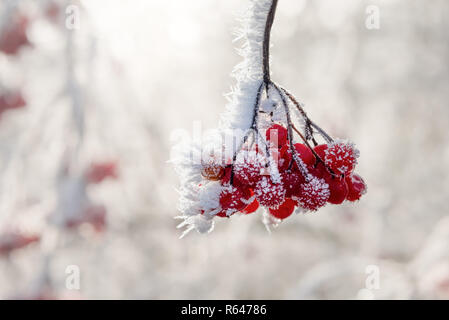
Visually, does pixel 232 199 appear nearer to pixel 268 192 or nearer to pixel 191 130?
pixel 268 192

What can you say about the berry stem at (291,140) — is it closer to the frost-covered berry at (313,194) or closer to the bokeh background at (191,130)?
the frost-covered berry at (313,194)

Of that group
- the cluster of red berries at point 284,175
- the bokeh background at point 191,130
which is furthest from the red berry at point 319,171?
the bokeh background at point 191,130

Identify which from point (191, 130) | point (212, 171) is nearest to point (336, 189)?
point (212, 171)

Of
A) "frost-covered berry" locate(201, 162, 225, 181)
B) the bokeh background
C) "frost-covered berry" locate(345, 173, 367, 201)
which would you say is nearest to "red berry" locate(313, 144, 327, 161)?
"frost-covered berry" locate(345, 173, 367, 201)

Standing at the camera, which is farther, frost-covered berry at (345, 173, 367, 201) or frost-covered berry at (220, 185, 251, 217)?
frost-covered berry at (345, 173, 367, 201)

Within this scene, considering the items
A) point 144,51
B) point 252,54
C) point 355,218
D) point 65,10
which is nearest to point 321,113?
point 355,218

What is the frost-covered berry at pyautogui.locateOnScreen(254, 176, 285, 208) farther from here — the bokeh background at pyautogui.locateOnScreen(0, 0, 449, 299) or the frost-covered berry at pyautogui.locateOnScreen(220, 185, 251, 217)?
the bokeh background at pyautogui.locateOnScreen(0, 0, 449, 299)
